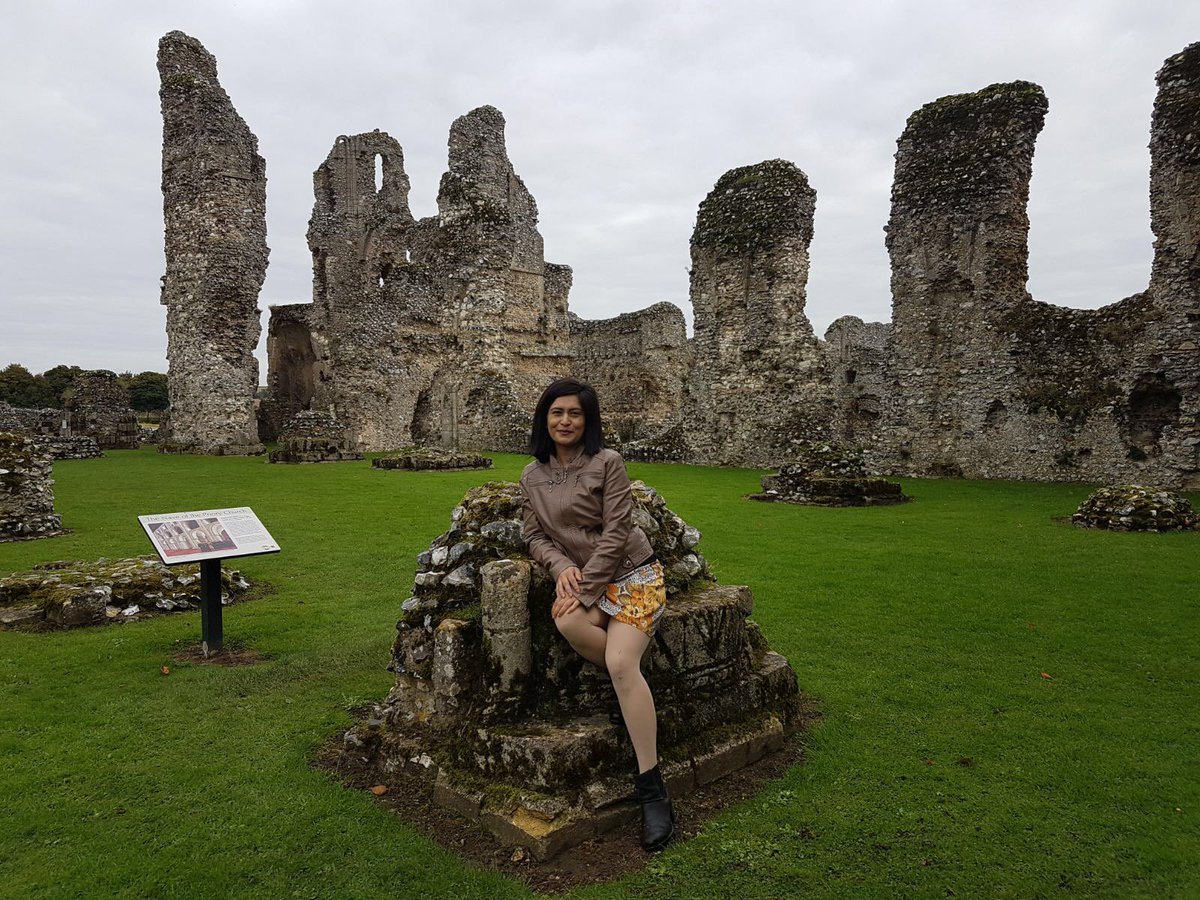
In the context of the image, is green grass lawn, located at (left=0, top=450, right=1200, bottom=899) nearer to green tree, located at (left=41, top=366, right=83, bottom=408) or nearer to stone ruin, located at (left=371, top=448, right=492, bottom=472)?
stone ruin, located at (left=371, top=448, right=492, bottom=472)

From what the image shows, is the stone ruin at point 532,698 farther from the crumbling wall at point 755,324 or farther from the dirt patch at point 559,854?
the crumbling wall at point 755,324

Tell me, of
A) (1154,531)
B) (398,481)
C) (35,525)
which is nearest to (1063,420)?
(1154,531)

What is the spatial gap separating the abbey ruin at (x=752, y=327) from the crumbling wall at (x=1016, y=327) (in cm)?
5

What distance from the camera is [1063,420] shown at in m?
17.3

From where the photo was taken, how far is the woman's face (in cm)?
387

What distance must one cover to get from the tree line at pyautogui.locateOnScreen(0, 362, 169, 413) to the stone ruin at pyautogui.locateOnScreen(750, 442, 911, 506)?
150 feet

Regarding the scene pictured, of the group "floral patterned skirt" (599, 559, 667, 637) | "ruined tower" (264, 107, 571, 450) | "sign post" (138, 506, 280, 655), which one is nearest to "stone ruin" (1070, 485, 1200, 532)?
"floral patterned skirt" (599, 559, 667, 637)

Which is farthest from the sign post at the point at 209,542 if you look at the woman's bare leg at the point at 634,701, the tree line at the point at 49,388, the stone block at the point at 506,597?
the tree line at the point at 49,388

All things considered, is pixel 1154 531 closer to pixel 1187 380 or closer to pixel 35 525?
pixel 1187 380

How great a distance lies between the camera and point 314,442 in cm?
2133

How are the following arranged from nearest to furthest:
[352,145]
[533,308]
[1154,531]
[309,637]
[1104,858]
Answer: [1104,858]
[309,637]
[1154,531]
[533,308]
[352,145]

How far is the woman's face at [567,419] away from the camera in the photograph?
387 cm

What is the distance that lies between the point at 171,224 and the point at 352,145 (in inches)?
599

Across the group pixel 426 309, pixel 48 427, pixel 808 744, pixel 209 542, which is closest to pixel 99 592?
pixel 209 542
